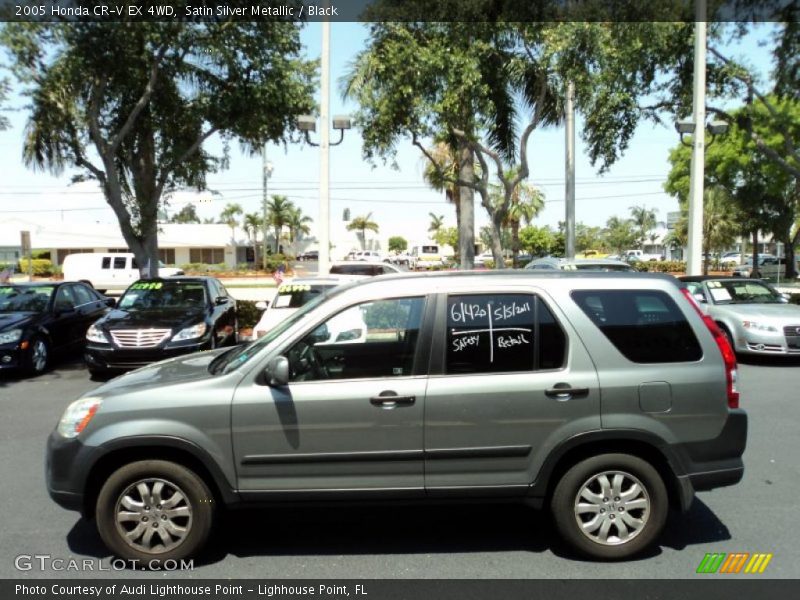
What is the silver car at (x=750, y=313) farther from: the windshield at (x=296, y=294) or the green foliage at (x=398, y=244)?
the green foliage at (x=398, y=244)

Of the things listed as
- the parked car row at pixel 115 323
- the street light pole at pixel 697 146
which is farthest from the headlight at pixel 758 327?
the parked car row at pixel 115 323

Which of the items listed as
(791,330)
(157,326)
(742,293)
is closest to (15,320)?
(157,326)

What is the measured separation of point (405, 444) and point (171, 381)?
4.88 feet

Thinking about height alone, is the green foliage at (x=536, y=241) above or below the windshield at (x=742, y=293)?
above

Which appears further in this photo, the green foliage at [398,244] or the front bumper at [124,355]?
the green foliage at [398,244]

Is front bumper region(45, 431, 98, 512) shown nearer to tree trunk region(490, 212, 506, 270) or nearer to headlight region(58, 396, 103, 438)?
headlight region(58, 396, 103, 438)

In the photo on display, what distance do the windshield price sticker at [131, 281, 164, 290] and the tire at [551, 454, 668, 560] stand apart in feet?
30.0

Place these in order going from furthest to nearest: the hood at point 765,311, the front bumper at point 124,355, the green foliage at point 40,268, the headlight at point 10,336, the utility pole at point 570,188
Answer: the green foliage at point 40,268
the utility pole at point 570,188
the hood at point 765,311
the headlight at point 10,336
the front bumper at point 124,355

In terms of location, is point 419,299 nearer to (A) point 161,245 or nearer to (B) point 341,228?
(A) point 161,245

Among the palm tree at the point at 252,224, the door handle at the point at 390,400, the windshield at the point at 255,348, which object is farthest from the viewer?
the palm tree at the point at 252,224

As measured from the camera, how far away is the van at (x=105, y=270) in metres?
29.4

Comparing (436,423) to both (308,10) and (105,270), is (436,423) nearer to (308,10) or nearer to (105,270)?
(308,10)

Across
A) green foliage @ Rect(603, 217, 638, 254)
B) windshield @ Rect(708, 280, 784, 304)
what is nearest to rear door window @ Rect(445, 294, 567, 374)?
windshield @ Rect(708, 280, 784, 304)

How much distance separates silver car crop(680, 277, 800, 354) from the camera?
1043 centimetres
